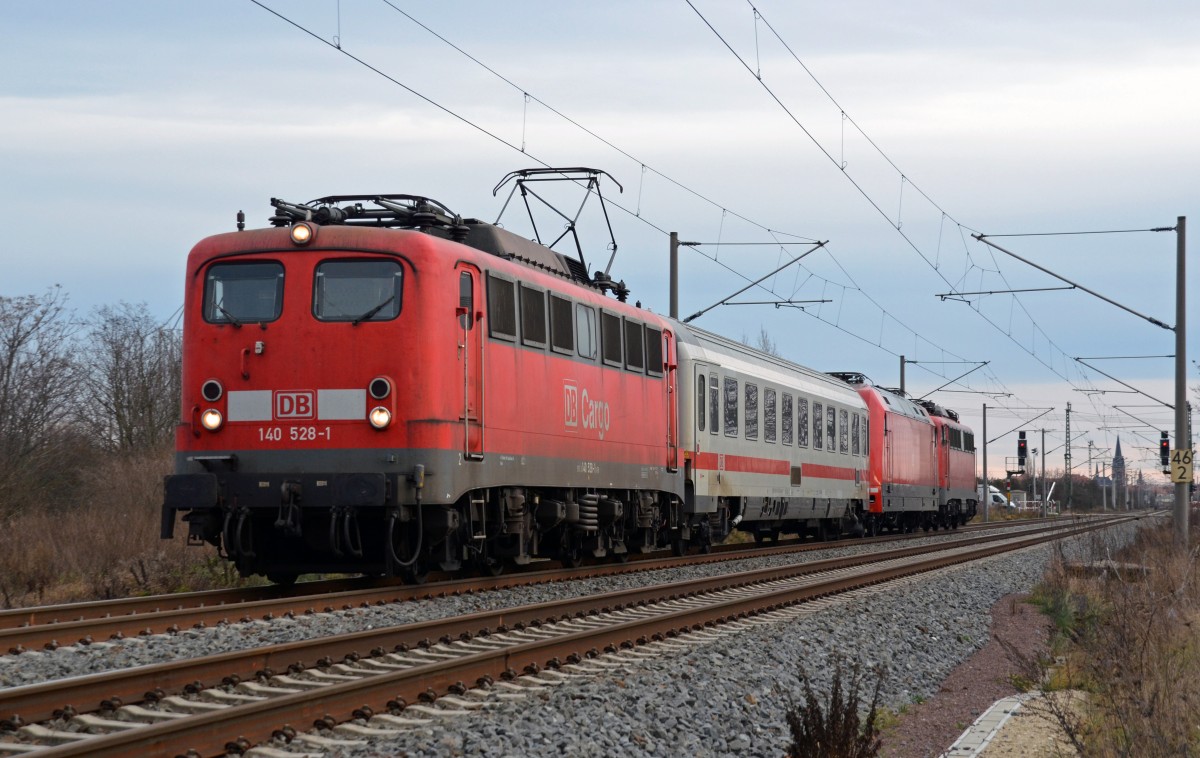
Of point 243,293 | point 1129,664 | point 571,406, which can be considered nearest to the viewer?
point 1129,664

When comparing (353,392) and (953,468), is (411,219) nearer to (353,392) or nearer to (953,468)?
(353,392)

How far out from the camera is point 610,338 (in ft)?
57.7

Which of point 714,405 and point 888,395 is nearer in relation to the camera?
point 714,405

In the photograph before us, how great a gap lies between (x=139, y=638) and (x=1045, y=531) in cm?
3375

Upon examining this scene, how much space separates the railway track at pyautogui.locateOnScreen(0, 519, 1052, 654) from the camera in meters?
9.66

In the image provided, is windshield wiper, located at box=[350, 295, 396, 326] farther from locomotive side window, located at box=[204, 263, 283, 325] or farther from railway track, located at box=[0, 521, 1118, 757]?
railway track, located at box=[0, 521, 1118, 757]

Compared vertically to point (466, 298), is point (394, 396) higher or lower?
lower

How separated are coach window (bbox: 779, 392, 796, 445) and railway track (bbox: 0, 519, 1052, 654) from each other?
1006cm

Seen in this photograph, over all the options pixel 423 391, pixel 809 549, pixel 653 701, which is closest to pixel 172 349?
pixel 809 549

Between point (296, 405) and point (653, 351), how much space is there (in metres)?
7.27

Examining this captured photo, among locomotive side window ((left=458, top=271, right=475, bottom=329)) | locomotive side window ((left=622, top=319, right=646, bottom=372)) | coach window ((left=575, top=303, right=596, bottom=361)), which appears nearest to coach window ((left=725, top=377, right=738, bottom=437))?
locomotive side window ((left=622, top=319, right=646, bottom=372))

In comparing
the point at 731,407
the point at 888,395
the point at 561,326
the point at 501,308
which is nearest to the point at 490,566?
the point at 561,326

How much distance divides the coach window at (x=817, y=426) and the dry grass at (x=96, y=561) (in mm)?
14079

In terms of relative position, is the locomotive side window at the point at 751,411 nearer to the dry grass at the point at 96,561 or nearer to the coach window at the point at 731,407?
the coach window at the point at 731,407
